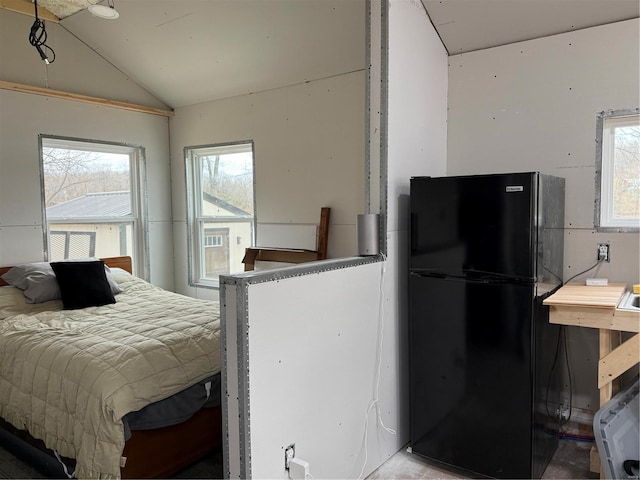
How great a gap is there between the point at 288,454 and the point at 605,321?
1.52 meters

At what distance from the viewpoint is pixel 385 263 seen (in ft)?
8.30

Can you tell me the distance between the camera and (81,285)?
3.56 meters

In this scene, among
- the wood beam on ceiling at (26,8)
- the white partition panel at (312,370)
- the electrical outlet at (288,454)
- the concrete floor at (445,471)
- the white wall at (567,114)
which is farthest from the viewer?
the wood beam on ceiling at (26,8)

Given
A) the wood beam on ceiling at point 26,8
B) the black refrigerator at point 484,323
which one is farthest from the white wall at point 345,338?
the wood beam on ceiling at point 26,8

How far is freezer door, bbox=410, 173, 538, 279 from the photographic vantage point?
7.34 ft

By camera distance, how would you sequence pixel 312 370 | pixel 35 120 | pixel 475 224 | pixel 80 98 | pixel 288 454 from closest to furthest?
pixel 288 454, pixel 312 370, pixel 475 224, pixel 35 120, pixel 80 98

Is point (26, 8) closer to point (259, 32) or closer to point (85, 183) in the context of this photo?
point (85, 183)

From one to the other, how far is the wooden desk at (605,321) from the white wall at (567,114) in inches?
21.1

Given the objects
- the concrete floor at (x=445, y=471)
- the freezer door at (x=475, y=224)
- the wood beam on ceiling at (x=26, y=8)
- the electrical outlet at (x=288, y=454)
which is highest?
the wood beam on ceiling at (x=26, y=8)

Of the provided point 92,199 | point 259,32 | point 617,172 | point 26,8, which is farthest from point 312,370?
point 26,8

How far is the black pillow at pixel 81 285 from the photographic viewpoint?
3.48m

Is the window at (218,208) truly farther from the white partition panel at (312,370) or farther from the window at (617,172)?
the window at (617,172)

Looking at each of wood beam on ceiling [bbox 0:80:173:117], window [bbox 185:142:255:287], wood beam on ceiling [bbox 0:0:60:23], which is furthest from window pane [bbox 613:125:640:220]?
wood beam on ceiling [bbox 0:0:60:23]

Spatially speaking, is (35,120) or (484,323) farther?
(35,120)
